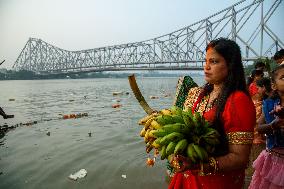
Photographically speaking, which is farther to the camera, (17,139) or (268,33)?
(268,33)

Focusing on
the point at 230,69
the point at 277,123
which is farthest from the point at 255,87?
the point at 230,69

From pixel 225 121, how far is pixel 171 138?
1.26 feet

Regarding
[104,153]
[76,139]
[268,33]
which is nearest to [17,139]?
[76,139]

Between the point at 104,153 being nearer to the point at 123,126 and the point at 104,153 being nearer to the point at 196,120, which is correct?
the point at 123,126

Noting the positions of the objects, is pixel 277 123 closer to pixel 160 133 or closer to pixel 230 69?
pixel 230 69

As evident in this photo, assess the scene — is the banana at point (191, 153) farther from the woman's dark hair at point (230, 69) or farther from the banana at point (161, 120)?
the woman's dark hair at point (230, 69)

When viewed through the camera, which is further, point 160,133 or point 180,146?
point 160,133

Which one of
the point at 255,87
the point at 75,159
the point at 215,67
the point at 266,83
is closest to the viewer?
the point at 215,67

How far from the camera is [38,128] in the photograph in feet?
41.4

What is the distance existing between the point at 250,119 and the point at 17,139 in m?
9.50

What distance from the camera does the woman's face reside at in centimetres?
215

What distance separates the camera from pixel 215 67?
216 cm

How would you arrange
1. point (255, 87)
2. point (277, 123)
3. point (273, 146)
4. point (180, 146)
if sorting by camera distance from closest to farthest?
point (180, 146), point (277, 123), point (273, 146), point (255, 87)

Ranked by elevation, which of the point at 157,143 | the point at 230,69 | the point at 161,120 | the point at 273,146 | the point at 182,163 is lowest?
the point at 273,146
